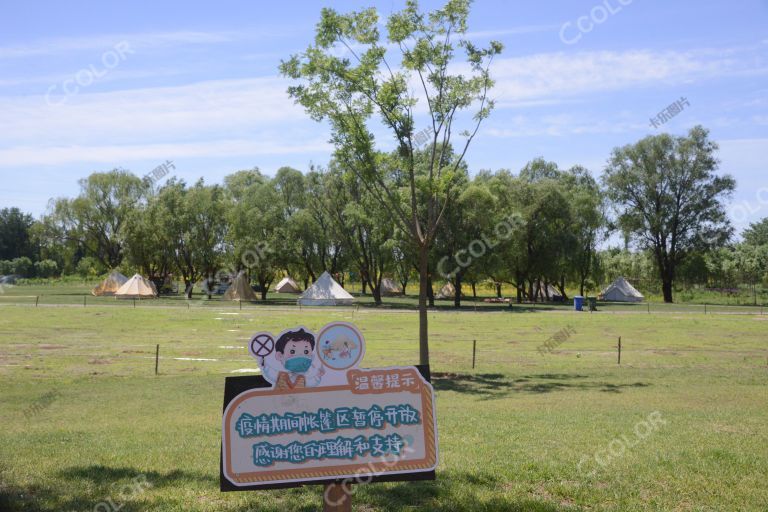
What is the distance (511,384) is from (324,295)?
39.1 metres

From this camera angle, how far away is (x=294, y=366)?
196 inches

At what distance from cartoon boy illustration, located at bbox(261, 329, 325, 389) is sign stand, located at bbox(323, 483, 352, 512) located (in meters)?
0.82

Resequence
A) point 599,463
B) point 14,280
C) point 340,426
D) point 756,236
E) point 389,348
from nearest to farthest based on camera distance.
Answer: point 340,426 < point 599,463 < point 389,348 < point 14,280 < point 756,236

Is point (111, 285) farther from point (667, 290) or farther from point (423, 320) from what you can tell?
point (667, 290)

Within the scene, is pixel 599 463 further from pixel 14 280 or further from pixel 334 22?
pixel 14 280

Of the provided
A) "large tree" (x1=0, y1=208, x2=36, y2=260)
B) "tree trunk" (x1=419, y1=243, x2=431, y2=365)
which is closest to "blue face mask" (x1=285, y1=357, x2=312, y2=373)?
"tree trunk" (x1=419, y1=243, x2=431, y2=365)

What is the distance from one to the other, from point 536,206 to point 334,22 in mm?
45407

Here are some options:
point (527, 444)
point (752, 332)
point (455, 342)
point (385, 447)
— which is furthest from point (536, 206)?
point (385, 447)

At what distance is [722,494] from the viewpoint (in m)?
6.09

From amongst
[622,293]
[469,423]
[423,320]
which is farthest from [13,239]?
[469,423]

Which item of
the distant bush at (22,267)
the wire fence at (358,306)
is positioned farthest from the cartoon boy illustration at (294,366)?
the distant bush at (22,267)

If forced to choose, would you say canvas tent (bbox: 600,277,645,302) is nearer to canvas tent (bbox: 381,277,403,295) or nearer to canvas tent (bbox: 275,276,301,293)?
canvas tent (bbox: 381,277,403,295)

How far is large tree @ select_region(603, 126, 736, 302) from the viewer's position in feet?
215

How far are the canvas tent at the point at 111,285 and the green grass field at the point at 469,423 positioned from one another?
1449 inches
